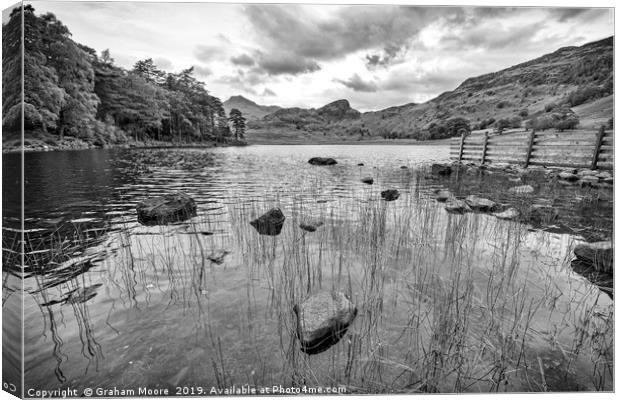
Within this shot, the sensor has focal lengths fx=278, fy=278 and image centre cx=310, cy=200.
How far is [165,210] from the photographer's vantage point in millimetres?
6723

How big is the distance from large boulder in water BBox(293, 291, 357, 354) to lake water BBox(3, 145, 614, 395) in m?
0.08

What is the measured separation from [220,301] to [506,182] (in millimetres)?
14088

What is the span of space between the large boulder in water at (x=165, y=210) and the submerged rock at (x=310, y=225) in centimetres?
301

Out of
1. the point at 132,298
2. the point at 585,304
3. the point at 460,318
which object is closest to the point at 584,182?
the point at 585,304

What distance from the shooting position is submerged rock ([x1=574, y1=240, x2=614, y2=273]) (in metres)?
4.05

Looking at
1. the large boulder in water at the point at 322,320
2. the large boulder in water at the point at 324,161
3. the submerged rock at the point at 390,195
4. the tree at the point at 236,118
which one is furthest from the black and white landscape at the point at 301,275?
the large boulder in water at the point at 324,161

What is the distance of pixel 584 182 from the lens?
31.1ft

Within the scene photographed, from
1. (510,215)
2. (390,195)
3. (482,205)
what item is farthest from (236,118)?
(510,215)

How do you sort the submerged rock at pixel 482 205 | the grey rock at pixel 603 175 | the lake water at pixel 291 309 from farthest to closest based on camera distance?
the grey rock at pixel 603 175, the submerged rock at pixel 482 205, the lake water at pixel 291 309

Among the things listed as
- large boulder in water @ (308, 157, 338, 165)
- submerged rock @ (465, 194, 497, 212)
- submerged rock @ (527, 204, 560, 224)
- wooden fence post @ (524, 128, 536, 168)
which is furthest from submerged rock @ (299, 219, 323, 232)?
large boulder in water @ (308, 157, 338, 165)

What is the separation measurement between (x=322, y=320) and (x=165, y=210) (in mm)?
5500

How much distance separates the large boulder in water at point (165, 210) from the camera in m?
6.59

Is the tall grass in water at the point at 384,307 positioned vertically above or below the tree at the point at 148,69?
below

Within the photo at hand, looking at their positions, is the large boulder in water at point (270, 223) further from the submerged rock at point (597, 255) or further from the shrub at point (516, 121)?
the shrub at point (516, 121)
